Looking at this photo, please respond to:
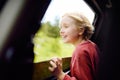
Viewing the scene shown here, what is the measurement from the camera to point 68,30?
1031 mm

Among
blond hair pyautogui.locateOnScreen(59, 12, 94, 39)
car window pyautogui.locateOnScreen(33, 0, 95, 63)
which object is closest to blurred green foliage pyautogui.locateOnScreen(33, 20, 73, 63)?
car window pyautogui.locateOnScreen(33, 0, 95, 63)

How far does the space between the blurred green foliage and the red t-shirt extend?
0.06 meters

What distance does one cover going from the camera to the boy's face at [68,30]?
0.99 meters

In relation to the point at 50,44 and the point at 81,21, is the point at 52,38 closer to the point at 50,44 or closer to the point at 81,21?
the point at 50,44

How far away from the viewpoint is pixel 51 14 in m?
0.88

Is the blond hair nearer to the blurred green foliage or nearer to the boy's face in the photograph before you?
the boy's face

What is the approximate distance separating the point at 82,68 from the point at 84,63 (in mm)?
26

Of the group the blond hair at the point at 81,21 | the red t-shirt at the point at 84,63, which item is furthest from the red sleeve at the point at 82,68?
the blond hair at the point at 81,21

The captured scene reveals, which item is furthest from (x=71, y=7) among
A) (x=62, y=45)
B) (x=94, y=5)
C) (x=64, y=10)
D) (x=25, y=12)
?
(x=25, y=12)

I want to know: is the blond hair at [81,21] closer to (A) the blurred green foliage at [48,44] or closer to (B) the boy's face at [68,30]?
(B) the boy's face at [68,30]

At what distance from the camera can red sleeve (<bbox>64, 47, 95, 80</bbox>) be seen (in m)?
1.00

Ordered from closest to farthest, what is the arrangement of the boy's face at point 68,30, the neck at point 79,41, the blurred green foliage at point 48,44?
1. the blurred green foliage at point 48,44
2. the boy's face at point 68,30
3. the neck at point 79,41

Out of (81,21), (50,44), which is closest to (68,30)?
(81,21)

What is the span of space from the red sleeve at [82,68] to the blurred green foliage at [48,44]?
73 mm
